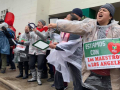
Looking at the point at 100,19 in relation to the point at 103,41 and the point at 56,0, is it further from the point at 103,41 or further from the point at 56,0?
the point at 56,0

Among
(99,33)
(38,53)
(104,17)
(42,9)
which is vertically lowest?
(38,53)

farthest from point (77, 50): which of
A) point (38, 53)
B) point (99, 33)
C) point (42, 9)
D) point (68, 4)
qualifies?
point (42, 9)

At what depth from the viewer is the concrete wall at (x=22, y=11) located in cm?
787

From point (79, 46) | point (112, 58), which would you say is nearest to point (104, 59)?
point (112, 58)

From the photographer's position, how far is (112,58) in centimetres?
154

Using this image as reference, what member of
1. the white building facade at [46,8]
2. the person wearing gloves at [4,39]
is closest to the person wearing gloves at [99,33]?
the person wearing gloves at [4,39]

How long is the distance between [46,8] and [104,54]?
6.95 meters

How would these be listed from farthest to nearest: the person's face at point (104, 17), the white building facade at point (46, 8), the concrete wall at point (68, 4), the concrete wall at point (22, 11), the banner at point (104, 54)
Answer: the concrete wall at point (22, 11), the white building facade at point (46, 8), the concrete wall at point (68, 4), the person's face at point (104, 17), the banner at point (104, 54)

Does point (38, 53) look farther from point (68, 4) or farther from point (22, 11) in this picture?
point (22, 11)

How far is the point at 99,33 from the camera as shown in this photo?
168 cm

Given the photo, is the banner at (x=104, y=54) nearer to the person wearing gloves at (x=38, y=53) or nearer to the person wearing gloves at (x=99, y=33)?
the person wearing gloves at (x=99, y=33)

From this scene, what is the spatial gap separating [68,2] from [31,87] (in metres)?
5.00

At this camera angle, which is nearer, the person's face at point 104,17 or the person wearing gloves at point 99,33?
the person wearing gloves at point 99,33

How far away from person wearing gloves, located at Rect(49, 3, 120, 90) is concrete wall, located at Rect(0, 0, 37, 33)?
6384mm
